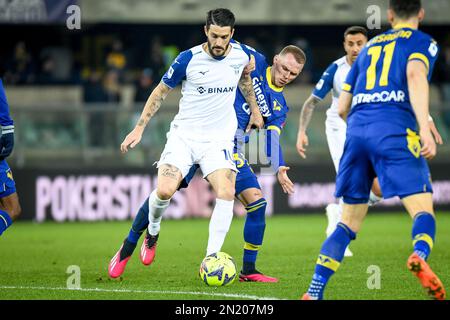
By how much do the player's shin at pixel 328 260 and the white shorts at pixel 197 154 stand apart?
212cm

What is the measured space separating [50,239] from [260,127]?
244 inches

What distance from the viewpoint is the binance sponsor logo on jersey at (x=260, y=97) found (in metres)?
9.87

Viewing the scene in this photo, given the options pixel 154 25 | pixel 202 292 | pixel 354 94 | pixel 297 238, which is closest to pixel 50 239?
pixel 297 238

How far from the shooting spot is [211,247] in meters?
9.02

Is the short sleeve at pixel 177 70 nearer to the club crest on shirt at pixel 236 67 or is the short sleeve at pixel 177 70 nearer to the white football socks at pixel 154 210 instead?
the club crest on shirt at pixel 236 67

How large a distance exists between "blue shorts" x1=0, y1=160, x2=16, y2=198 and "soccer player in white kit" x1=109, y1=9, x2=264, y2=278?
1.54 m

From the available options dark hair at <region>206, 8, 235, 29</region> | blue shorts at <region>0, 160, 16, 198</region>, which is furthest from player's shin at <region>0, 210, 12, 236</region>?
dark hair at <region>206, 8, 235, 29</region>

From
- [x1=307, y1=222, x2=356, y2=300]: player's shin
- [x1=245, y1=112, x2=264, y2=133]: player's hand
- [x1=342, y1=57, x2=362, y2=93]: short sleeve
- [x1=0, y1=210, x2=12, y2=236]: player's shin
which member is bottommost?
[x1=0, y1=210, x2=12, y2=236]: player's shin

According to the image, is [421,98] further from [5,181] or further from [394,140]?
[5,181]

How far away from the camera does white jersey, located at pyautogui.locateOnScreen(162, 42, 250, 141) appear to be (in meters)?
9.17

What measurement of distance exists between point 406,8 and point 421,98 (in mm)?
752

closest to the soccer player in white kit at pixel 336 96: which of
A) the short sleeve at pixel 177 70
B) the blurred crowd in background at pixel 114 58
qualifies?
the short sleeve at pixel 177 70

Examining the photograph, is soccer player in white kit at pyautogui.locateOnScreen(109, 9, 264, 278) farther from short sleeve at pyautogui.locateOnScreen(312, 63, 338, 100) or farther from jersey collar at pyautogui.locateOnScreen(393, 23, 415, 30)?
short sleeve at pyautogui.locateOnScreen(312, 63, 338, 100)

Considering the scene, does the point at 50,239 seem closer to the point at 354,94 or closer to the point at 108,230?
the point at 108,230
